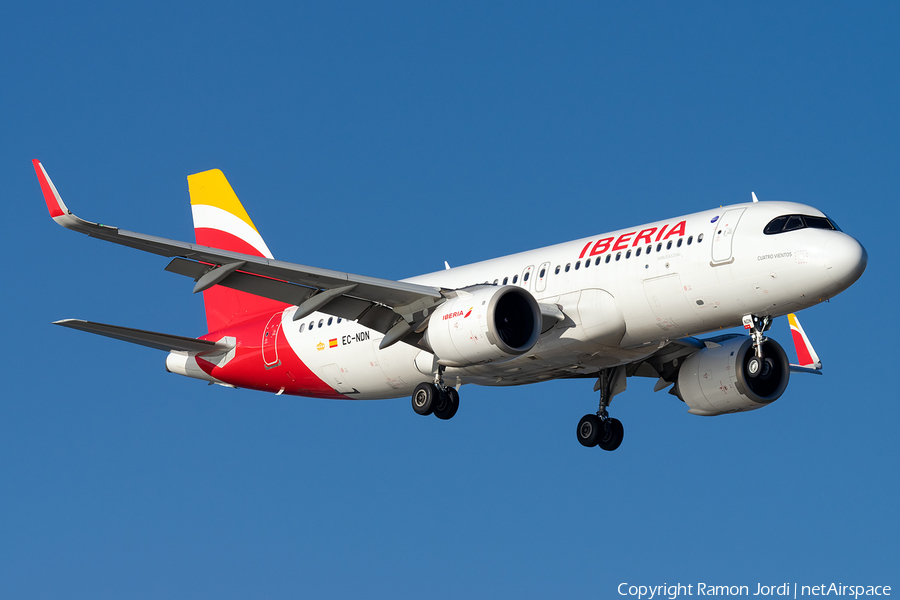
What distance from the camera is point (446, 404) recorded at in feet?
106

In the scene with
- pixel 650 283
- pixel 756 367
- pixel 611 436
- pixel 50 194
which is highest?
pixel 650 283

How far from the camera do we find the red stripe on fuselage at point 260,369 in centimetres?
3638

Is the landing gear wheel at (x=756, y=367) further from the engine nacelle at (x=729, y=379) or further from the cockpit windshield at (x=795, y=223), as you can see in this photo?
the cockpit windshield at (x=795, y=223)

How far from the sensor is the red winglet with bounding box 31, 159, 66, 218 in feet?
83.5

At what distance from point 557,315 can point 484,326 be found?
2.09m

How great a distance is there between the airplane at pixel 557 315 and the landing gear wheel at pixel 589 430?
4 centimetres

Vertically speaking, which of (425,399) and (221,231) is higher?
(221,231)

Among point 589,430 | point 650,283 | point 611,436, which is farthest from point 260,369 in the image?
point 650,283

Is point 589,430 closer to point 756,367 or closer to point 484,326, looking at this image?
point 756,367

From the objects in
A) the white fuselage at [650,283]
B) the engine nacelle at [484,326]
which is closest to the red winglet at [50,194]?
the engine nacelle at [484,326]

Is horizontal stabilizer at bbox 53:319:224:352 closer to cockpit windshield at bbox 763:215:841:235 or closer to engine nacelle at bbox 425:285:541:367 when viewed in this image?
engine nacelle at bbox 425:285:541:367

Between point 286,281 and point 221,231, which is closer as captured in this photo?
point 286,281

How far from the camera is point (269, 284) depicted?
30.7 meters

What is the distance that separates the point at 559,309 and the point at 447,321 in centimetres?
293
